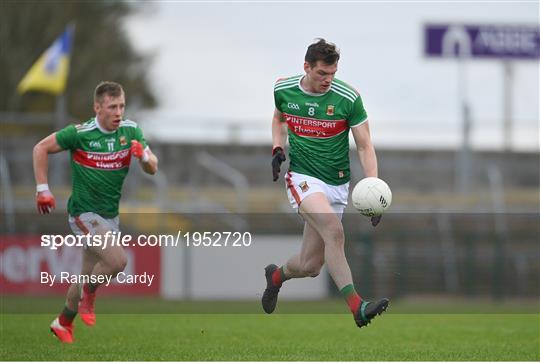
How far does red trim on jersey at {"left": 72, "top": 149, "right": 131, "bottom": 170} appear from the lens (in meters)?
12.2

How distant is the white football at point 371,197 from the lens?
35.0 ft

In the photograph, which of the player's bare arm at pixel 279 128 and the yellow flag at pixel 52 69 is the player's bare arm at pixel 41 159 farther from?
the yellow flag at pixel 52 69

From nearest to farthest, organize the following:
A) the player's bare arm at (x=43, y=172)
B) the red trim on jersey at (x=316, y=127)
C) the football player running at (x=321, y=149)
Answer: the football player running at (x=321, y=149) < the red trim on jersey at (x=316, y=127) < the player's bare arm at (x=43, y=172)

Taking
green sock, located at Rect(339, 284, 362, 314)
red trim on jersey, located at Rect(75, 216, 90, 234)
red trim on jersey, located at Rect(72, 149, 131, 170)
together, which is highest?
red trim on jersey, located at Rect(72, 149, 131, 170)

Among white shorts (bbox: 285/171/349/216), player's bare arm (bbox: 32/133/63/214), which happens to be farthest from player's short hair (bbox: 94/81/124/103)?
white shorts (bbox: 285/171/349/216)

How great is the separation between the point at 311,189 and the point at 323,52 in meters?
1.24

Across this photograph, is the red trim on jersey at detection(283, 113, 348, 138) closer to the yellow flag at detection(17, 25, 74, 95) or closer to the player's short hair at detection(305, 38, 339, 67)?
the player's short hair at detection(305, 38, 339, 67)

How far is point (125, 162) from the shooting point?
12391mm

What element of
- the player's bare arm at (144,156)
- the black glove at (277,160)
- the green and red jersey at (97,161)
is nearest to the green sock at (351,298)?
the black glove at (277,160)

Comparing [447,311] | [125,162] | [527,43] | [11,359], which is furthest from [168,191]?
[11,359]

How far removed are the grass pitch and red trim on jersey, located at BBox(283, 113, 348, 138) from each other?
Result: 6.53ft

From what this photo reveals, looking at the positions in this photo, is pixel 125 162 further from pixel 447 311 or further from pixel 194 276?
pixel 194 276

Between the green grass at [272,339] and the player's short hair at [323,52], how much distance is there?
2.60 metres

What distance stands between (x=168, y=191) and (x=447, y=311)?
10372 mm
